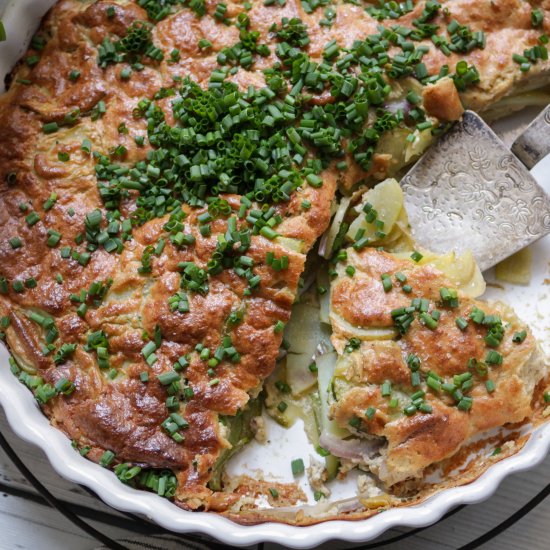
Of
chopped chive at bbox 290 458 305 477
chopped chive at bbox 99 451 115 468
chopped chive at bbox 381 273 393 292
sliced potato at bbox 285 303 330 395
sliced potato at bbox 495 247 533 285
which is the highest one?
chopped chive at bbox 381 273 393 292

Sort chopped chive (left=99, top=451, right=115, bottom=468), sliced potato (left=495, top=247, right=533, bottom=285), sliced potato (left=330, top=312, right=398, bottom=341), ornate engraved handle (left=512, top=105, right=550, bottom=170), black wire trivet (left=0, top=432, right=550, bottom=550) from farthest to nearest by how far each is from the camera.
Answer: sliced potato (left=495, top=247, right=533, bottom=285)
ornate engraved handle (left=512, top=105, right=550, bottom=170)
black wire trivet (left=0, top=432, right=550, bottom=550)
sliced potato (left=330, top=312, right=398, bottom=341)
chopped chive (left=99, top=451, right=115, bottom=468)

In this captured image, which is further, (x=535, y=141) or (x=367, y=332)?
(x=535, y=141)

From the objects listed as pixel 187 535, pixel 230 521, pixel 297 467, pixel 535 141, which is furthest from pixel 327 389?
pixel 535 141

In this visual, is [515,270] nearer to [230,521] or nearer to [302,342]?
[302,342]

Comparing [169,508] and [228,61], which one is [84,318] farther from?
[228,61]

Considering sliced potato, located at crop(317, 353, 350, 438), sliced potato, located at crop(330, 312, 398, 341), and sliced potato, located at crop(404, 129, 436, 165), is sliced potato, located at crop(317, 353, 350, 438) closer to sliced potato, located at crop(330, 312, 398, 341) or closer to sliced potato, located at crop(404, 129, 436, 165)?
sliced potato, located at crop(330, 312, 398, 341)

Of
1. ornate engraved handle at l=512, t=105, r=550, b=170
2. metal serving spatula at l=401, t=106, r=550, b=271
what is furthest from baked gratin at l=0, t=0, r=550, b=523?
ornate engraved handle at l=512, t=105, r=550, b=170

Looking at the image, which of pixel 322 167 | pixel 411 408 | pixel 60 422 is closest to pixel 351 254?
pixel 322 167

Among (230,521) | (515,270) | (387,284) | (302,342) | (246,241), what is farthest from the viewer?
(515,270)
